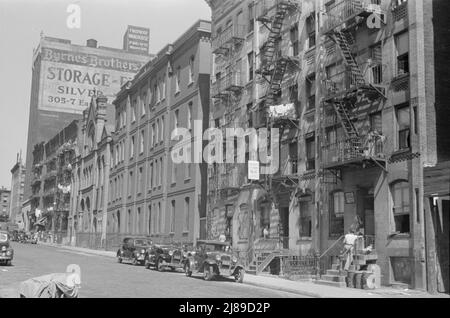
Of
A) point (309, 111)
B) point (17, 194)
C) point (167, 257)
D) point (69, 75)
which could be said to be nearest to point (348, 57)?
point (309, 111)

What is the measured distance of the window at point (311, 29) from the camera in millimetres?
32331

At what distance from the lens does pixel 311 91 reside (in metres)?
32.2

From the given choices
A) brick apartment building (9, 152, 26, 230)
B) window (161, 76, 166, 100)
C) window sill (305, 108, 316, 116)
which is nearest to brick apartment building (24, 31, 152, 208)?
window sill (305, 108, 316, 116)

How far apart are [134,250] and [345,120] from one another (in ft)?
55.7

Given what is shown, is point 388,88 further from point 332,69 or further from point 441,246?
point 441,246

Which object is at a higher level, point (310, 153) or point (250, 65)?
point (250, 65)

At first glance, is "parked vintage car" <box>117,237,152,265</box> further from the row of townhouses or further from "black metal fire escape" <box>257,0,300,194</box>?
"black metal fire escape" <box>257,0,300,194</box>

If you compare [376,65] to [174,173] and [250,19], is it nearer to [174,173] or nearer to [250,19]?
[250,19]

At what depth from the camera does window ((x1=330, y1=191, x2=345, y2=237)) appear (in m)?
28.7

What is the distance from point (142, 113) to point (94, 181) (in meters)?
15.1

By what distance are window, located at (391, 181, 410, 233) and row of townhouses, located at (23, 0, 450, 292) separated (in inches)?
2.2

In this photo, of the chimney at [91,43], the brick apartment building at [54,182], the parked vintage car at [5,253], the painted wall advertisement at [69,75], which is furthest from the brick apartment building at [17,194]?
the chimney at [91,43]

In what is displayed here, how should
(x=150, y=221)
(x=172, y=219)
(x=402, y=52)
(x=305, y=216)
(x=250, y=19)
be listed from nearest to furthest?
(x=402, y=52) < (x=305, y=216) < (x=250, y=19) < (x=172, y=219) < (x=150, y=221)

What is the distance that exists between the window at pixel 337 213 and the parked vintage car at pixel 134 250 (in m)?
12.8
